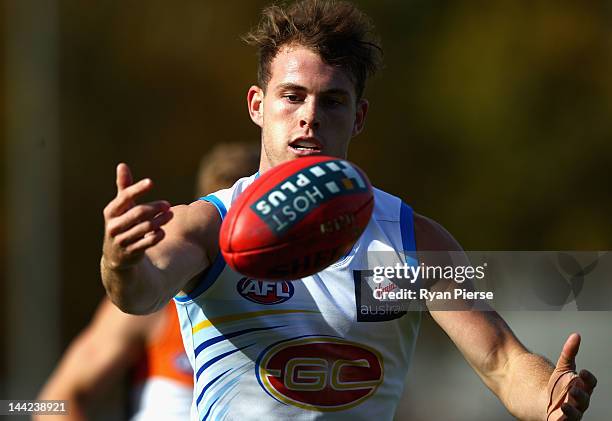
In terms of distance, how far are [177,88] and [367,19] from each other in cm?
1310

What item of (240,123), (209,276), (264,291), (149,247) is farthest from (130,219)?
(240,123)

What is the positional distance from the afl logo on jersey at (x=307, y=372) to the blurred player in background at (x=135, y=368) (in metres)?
2.11

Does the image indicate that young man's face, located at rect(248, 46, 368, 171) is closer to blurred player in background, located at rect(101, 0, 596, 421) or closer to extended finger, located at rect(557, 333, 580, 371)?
blurred player in background, located at rect(101, 0, 596, 421)

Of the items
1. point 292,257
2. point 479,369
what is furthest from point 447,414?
point 292,257

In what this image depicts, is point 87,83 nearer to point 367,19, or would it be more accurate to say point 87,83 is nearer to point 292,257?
point 367,19

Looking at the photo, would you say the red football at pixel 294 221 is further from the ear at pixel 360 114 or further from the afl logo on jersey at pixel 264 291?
the ear at pixel 360 114

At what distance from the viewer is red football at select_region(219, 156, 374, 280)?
3.95 m

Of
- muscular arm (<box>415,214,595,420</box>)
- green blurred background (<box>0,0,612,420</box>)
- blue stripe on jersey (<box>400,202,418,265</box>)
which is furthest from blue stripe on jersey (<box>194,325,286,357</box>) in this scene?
green blurred background (<box>0,0,612,420</box>)

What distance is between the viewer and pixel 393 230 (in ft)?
15.7

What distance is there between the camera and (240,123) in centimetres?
1745

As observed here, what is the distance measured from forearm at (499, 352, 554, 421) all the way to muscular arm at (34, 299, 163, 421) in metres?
2.61

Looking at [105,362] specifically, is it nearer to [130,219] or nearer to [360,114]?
[360,114]

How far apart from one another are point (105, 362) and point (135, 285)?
290cm

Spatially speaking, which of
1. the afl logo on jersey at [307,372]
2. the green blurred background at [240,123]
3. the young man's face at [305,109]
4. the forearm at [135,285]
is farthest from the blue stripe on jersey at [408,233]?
the green blurred background at [240,123]
